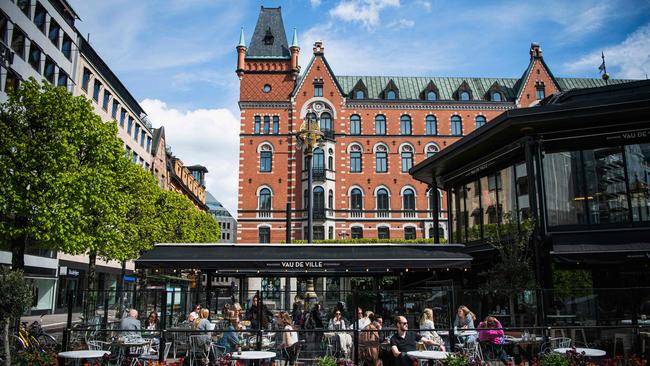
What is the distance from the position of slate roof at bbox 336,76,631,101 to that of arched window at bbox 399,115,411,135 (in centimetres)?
231

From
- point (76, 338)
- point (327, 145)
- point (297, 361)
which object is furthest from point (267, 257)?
point (327, 145)

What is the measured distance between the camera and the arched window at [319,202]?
46625 mm

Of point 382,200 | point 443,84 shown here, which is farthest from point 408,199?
point 443,84

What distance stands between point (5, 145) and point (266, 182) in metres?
29.0

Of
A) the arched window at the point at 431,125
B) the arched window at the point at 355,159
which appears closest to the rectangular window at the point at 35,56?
the arched window at the point at 355,159

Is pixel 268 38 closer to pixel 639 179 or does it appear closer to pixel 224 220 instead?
pixel 639 179

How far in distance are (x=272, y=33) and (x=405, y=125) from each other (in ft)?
52.9

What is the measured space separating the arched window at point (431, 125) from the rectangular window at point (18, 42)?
113ft

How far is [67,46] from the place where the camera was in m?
35.4

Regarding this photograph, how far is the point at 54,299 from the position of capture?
115 ft

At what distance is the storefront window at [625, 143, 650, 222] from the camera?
17188 mm

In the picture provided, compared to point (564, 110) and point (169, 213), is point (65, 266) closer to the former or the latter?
point (169, 213)

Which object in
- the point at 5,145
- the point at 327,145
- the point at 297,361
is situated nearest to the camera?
the point at 297,361

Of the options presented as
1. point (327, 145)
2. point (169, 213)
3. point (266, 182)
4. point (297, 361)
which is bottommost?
point (297, 361)
